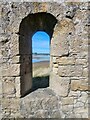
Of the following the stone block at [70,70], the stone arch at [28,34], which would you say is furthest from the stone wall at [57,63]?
the stone arch at [28,34]

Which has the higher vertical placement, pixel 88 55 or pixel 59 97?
pixel 88 55

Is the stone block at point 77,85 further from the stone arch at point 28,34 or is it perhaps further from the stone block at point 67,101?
the stone arch at point 28,34

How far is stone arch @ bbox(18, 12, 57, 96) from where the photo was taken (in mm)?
4621

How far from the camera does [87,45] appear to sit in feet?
14.8

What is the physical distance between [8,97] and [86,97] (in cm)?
169

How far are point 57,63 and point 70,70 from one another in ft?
1.08

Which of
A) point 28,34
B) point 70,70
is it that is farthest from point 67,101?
point 28,34

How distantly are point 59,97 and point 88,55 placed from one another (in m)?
1.10

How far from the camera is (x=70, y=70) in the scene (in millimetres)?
4520

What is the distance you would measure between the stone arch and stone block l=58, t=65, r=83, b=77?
87 cm

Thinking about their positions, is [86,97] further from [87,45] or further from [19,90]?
[19,90]

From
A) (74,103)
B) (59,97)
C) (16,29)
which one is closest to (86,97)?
(74,103)

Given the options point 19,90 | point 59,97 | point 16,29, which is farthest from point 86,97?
point 16,29

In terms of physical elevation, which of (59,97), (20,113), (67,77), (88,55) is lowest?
(20,113)
